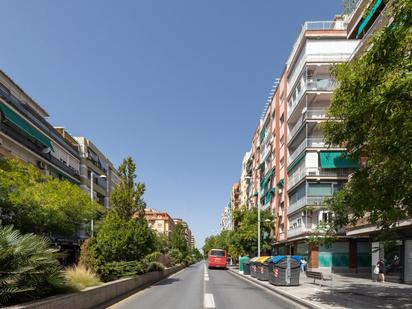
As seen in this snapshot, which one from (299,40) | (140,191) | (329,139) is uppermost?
(299,40)

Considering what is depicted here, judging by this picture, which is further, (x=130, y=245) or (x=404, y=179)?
(x=130, y=245)

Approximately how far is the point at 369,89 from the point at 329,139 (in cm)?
341

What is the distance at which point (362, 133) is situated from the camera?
12258 mm

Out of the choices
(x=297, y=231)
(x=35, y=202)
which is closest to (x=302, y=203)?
(x=297, y=231)

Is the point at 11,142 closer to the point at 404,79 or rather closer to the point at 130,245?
the point at 130,245

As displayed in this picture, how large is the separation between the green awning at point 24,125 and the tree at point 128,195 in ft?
56.4

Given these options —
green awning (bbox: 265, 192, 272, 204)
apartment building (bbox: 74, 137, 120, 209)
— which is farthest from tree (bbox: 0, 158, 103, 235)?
green awning (bbox: 265, 192, 272, 204)

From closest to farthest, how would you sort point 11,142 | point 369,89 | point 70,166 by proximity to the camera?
point 369,89 < point 11,142 < point 70,166

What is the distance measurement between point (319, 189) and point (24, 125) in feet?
97.0

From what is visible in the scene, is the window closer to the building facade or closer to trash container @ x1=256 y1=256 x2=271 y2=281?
the building facade

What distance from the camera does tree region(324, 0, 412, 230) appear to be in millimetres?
8672

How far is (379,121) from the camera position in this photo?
9938 millimetres

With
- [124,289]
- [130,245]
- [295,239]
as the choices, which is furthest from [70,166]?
[124,289]

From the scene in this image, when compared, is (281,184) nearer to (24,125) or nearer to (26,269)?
(24,125)
